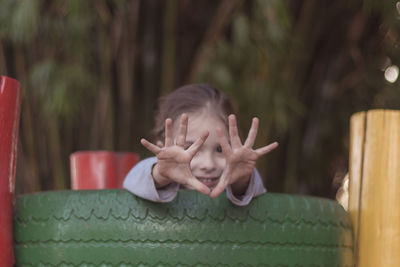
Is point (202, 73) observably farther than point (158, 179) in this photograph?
Yes

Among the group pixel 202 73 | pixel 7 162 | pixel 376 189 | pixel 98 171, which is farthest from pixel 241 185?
pixel 202 73

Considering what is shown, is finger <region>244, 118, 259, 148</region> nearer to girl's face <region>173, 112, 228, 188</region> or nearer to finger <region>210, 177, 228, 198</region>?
finger <region>210, 177, 228, 198</region>

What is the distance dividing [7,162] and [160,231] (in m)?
0.19

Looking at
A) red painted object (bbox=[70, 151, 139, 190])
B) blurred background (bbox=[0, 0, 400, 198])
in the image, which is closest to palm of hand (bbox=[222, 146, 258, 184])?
red painted object (bbox=[70, 151, 139, 190])

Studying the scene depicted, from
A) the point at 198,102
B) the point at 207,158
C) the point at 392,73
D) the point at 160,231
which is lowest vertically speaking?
the point at 160,231

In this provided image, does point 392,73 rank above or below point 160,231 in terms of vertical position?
above

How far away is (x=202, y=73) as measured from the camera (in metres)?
1.88

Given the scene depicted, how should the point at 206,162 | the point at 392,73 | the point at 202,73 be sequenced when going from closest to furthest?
the point at 206,162, the point at 202,73, the point at 392,73

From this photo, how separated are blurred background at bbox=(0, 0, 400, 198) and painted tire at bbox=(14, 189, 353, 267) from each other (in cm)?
121

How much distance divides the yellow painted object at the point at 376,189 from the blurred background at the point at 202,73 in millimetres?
1151

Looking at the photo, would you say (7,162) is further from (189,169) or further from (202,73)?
(202,73)

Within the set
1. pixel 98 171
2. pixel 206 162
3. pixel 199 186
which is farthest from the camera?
pixel 98 171

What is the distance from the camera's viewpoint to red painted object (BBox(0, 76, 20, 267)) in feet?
1.83

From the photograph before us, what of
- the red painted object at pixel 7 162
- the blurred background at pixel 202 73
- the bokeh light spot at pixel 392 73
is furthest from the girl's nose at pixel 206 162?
the bokeh light spot at pixel 392 73
